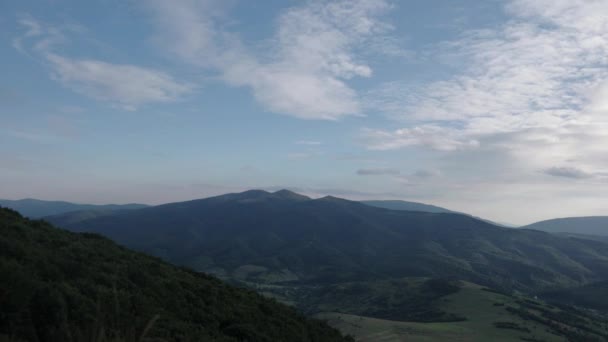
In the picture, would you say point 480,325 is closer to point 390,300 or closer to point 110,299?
point 390,300

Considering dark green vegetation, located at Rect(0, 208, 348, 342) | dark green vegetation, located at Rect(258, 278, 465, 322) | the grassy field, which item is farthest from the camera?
dark green vegetation, located at Rect(258, 278, 465, 322)

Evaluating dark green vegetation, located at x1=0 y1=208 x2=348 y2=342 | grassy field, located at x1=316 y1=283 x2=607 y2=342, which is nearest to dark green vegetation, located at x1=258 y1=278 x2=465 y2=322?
grassy field, located at x1=316 y1=283 x2=607 y2=342

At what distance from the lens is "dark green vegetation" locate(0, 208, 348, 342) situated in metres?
12.7

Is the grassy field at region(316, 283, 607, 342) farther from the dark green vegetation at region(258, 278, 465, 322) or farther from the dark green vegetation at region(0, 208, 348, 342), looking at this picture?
the dark green vegetation at region(0, 208, 348, 342)

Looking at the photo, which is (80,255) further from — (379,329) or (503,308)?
(503,308)

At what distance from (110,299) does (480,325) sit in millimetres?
104879

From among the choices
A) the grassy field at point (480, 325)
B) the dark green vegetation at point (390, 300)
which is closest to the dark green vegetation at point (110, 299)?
the grassy field at point (480, 325)

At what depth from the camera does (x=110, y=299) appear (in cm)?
1870

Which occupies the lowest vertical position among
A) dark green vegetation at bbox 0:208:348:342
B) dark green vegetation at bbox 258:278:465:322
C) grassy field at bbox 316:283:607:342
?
dark green vegetation at bbox 258:278:465:322

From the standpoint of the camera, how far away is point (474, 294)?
147125 mm

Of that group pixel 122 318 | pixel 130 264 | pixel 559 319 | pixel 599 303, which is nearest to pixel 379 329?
pixel 559 319

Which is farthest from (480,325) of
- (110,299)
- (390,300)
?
(110,299)

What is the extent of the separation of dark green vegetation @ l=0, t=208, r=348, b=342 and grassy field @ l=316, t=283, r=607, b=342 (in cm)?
5484

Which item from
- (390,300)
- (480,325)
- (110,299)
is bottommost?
(390,300)
